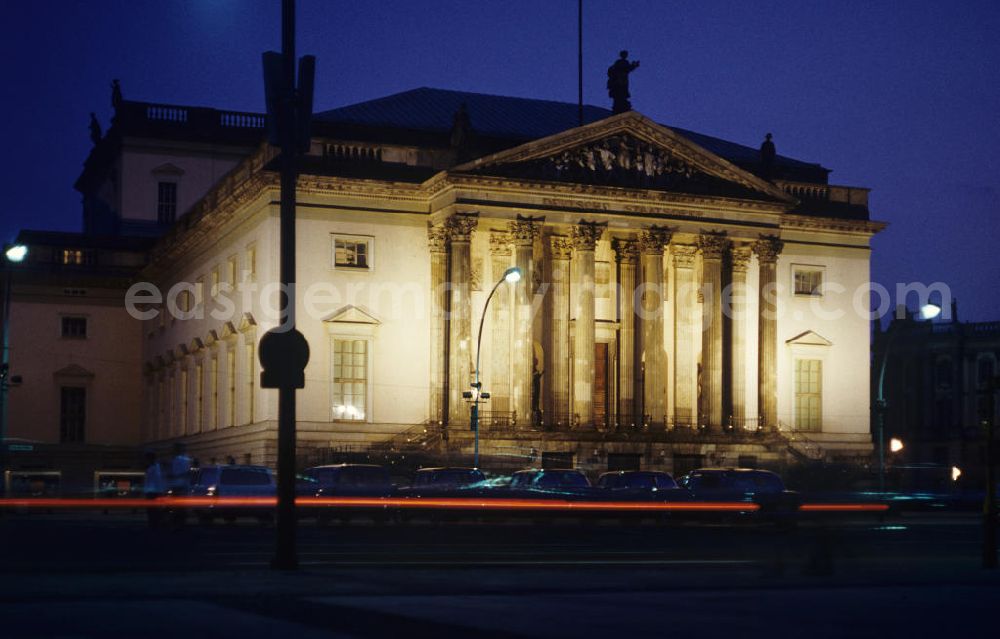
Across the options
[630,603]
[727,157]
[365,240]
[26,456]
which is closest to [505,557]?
[630,603]

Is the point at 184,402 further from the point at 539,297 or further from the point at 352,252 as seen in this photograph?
the point at 539,297

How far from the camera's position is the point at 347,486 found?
42.4 m

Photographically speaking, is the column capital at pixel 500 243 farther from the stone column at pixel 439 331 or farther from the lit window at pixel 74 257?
the lit window at pixel 74 257

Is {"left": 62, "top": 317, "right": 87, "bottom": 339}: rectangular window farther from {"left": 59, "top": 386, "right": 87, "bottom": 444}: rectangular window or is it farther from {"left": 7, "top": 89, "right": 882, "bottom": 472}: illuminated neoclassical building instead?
{"left": 7, "top": 89, "right": 882, "bottom": 472}: illuminated neoclassical building

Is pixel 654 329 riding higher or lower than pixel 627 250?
lower

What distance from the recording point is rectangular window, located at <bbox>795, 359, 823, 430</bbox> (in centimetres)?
6819

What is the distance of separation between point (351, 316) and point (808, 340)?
2104 cm

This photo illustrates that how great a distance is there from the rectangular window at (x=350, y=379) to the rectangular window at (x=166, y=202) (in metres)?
30.0

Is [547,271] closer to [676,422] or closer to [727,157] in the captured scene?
[676,422]

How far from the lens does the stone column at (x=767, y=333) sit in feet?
212

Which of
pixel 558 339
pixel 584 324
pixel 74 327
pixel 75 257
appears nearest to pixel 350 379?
pixel 558 339

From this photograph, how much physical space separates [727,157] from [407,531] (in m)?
37.9

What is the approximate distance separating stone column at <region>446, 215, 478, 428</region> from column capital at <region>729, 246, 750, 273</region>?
12002 millimetres

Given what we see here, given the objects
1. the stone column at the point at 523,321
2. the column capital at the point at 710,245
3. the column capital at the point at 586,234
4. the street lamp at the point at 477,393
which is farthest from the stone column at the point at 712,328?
the street lamp at the point at 477,393
